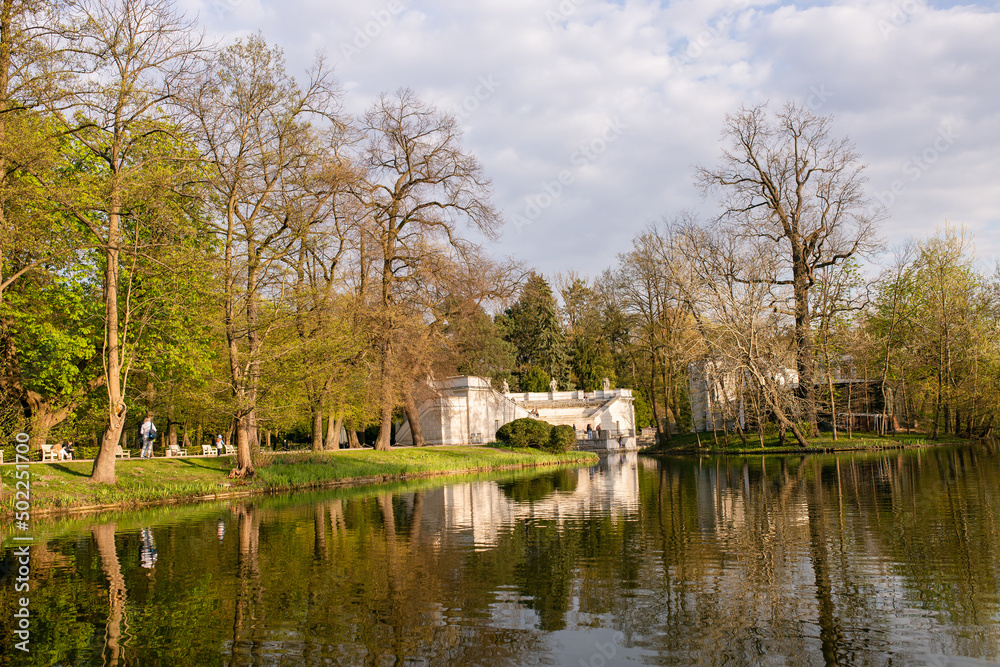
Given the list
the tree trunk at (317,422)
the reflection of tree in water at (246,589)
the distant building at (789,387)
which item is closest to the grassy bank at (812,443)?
the distant building at (789,387)

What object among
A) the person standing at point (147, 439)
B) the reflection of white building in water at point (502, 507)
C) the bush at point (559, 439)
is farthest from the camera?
the bush at point (559, 439)

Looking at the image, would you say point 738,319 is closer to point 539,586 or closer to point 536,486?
point 536,486

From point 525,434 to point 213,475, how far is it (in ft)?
66.5

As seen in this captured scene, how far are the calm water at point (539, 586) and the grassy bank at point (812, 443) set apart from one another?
868 inches

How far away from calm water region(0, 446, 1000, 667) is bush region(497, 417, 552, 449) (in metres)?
24.4

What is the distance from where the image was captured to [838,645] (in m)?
6.08

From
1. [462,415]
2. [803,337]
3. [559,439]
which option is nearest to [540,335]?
[462,415]

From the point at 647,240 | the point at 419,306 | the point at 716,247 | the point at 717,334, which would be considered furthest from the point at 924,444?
the point at 419,306

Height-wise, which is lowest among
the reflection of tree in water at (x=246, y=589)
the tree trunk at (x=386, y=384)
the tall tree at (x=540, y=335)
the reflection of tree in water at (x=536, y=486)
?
the reflection of tree in water at (x=536, y=486)

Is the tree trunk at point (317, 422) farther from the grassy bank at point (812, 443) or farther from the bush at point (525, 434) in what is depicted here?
the grassy bank at point (812, 443)

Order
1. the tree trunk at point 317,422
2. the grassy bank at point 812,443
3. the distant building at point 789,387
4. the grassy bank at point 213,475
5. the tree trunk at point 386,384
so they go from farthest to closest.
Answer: the distant building at point 789,387 → the grassy bank at point 812,443 → the tree trunk at point 317,422 → the tree trunk at point 386,384 → the grassy bank at point 213,475

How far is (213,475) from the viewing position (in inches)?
941

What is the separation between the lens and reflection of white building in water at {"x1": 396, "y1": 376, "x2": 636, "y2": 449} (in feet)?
159

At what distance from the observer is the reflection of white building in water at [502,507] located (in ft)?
45.6
